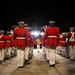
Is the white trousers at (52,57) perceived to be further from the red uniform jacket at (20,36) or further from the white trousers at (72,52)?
the white trousers at (72,52)

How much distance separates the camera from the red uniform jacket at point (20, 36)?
10219 millimetres

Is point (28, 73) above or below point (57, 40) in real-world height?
below

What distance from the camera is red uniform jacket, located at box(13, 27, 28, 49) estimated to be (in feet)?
33.5

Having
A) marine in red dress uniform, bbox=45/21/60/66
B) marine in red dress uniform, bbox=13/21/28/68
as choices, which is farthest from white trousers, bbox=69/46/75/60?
marine in red dress uniform, bbox=13/21/28/68

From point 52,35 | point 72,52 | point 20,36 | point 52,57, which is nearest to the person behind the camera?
point 20,36

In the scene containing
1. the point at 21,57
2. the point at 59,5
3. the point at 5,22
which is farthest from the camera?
the point at 59,5

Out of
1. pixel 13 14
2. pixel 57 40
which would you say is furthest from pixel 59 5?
pixel 57 40

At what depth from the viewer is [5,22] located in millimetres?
33562

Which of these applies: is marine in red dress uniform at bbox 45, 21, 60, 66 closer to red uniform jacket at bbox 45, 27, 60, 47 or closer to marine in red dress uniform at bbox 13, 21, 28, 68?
red uniform jacket at bbox 45, 27, 60, 47

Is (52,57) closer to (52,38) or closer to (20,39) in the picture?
(52,38)

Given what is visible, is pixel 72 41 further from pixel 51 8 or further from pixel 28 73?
pixel 51 8

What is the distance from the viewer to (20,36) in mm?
10328

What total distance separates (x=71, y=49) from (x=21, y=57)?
4.28 metres

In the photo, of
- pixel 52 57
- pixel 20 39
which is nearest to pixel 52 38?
pixel 52 57
